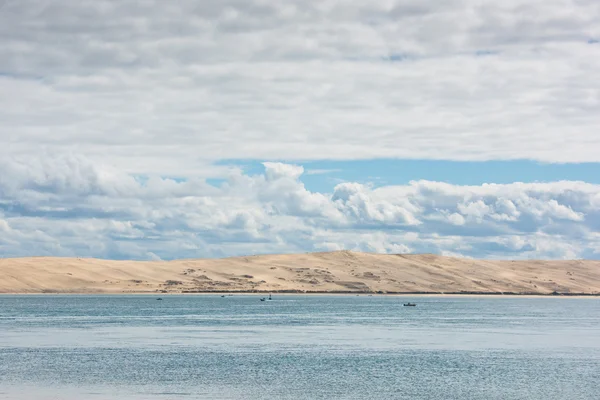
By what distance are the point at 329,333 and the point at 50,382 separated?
5908cm

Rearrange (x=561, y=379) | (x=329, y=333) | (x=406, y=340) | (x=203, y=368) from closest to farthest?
(x=561, y=379) → (x=203, y=368) → (x=406, y=340) → (x=329, y=333)

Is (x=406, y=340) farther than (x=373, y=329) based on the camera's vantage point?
No

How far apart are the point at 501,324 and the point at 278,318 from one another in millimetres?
40457

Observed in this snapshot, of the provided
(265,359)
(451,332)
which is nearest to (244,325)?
(451,332)

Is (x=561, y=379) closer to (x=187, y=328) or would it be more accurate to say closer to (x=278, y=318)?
(x=187, y=328)

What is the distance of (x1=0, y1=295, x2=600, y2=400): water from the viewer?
6406 cm

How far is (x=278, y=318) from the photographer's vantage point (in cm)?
15900

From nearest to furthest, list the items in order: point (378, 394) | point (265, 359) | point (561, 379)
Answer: point (378, 394) → point (561, 379) → point (265, 359)

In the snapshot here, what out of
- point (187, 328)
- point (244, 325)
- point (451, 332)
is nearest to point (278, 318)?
point (244, 325)

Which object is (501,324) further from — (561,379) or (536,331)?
(561,379)

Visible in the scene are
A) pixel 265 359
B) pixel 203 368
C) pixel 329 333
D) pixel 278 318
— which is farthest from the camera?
pixel 278 318

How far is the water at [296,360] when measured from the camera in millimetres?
64062

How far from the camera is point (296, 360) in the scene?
8456 centimetres

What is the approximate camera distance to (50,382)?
6688 cm
